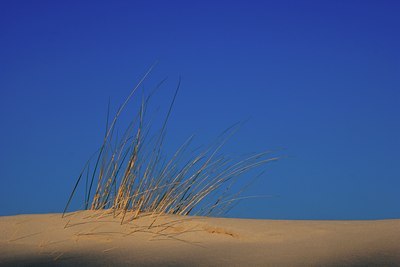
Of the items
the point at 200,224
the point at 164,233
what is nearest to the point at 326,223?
the point at 200,224

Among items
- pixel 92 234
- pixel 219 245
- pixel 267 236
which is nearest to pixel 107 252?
pixel 92 234

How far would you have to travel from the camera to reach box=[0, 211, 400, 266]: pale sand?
2.12 m

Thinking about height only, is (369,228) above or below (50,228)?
above

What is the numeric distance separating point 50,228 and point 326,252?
53.5 inches

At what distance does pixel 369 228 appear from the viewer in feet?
9.25

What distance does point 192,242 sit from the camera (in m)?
2.54

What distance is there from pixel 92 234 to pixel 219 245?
616mm

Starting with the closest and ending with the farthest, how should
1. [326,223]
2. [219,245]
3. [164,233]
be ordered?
1. [219,245]
2. [164,233]
3. [326,223]

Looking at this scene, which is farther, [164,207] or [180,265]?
[164,207]

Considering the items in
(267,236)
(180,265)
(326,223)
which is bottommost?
(180,265)

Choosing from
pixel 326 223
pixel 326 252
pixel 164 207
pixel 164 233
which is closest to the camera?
pixel 326 252

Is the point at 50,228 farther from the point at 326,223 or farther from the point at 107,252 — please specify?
the point at 326,223

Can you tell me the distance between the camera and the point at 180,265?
6.69ft

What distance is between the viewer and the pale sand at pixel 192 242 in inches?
83.3
